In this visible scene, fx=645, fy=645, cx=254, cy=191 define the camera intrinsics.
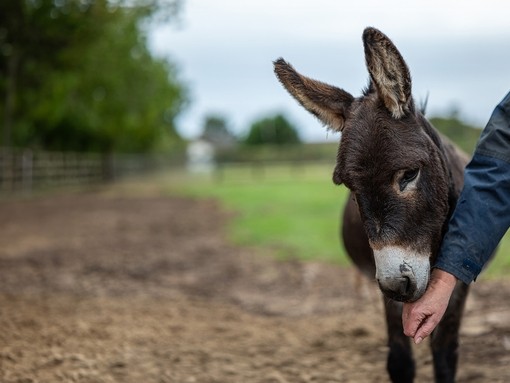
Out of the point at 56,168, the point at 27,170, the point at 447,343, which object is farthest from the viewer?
the point at 56,168

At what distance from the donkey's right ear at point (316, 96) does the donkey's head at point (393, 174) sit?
2 cm

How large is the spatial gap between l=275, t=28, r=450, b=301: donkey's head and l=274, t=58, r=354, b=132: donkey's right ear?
0.07 ft

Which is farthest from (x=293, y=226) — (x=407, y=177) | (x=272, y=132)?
(x=272, y=132)

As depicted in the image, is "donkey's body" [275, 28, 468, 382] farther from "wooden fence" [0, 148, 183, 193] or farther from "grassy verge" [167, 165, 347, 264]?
"wooden fence" [0, 148, 183, 193]

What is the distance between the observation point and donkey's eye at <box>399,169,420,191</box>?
292 cm

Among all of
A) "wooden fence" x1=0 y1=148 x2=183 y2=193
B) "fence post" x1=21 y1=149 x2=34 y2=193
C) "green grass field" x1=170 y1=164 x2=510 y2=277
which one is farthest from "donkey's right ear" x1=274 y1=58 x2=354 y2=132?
"fence post" x1=21 y1=149 x2=34 y2=193

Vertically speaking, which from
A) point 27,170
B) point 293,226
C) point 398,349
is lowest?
point 293,226

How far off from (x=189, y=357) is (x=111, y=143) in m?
36.4

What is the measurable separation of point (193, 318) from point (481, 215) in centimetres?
439

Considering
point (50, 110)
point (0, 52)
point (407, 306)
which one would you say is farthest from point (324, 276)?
point (50, 110)

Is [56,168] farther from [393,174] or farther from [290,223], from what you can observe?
[393,174]

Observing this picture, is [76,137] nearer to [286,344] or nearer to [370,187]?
[286,344]

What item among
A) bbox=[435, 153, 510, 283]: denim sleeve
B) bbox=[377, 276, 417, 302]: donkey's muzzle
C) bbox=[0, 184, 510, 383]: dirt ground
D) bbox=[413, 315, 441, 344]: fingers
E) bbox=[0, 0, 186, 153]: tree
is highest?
bbox=[0, 0, 186, 153]: tree

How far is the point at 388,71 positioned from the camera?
2889mm
